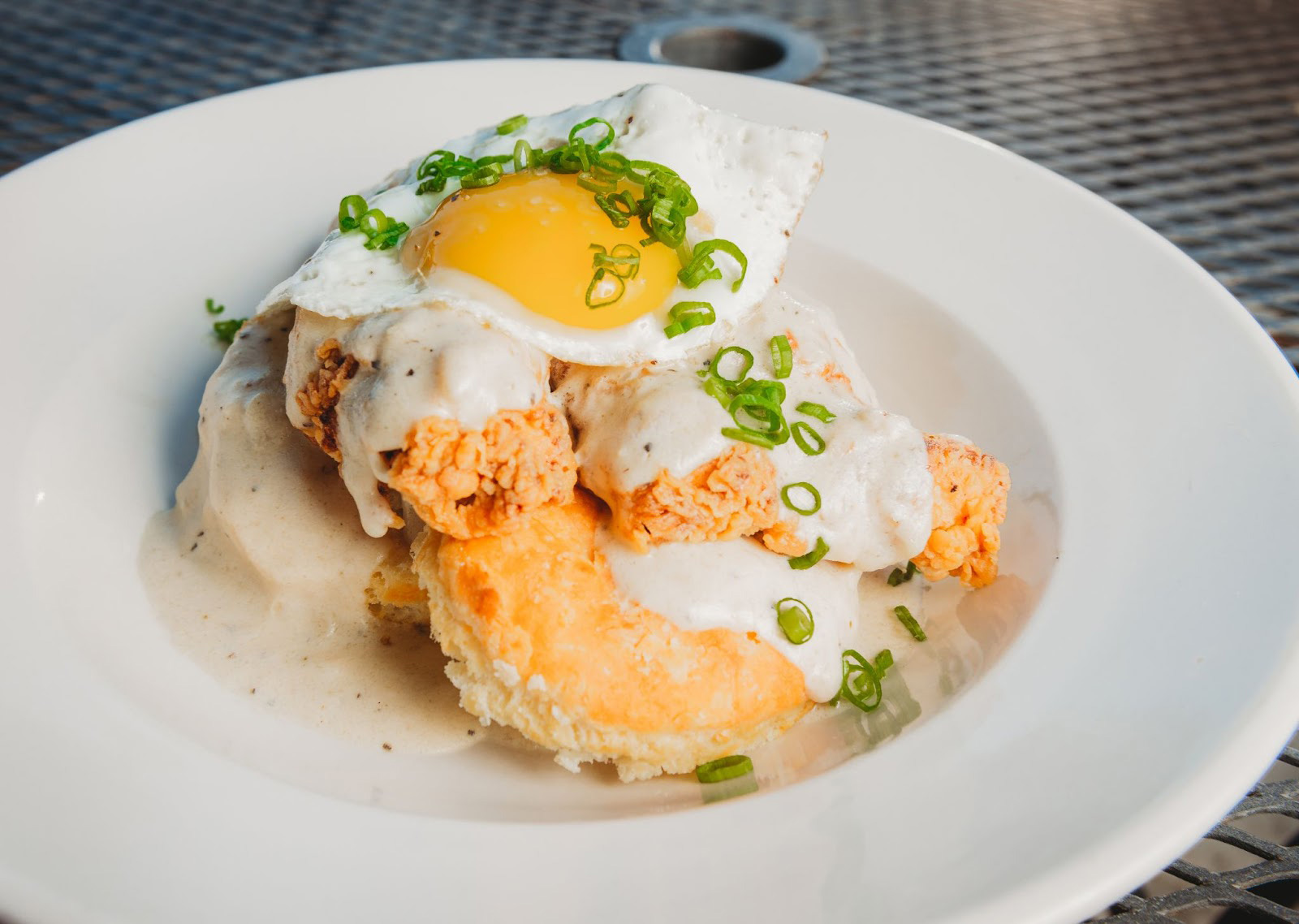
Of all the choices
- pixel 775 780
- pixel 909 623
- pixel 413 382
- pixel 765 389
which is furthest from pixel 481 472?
pixel 909 623

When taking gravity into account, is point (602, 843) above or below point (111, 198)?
below

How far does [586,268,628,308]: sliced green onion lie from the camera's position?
8.14 ft

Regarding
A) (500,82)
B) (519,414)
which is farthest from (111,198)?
(519,414)

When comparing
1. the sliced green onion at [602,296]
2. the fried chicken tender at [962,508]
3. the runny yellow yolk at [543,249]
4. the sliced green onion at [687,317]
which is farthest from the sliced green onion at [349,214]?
the fried chicken tender at [962,508]

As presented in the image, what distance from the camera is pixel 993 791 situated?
6.46 feet

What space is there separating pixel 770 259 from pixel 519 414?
0.87 metres

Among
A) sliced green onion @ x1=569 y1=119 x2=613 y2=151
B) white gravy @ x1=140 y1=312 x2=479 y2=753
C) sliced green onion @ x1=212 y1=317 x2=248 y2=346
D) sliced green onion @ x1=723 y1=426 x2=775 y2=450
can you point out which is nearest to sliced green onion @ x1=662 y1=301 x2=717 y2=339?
sliced green onion @ x1=723 y1=426 x2=775 y2=450

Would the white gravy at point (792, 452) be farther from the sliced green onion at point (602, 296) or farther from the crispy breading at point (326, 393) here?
the crispy breading at point (326, 393)

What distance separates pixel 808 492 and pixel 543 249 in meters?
0.83

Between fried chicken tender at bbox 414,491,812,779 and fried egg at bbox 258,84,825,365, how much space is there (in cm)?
50

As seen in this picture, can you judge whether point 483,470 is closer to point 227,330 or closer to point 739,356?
point 739,356

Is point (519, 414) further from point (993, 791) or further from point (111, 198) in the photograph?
point (111, 198)

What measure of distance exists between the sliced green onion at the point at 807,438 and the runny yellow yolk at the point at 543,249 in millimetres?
443

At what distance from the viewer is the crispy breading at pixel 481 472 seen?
2240mm
